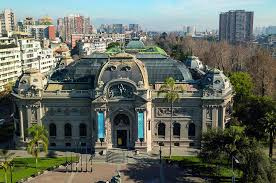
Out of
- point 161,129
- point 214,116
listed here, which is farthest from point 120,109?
point 214,116

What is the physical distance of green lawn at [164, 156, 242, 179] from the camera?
72.4 meters

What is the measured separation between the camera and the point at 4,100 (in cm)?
12731

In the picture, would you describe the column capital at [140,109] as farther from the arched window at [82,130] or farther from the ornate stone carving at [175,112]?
the arched window at [82,130]

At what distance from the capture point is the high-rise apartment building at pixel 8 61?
140250mm

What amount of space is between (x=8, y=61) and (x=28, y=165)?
247 ft

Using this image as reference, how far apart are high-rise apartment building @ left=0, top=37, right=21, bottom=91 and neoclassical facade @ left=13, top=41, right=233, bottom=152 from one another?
5671cm

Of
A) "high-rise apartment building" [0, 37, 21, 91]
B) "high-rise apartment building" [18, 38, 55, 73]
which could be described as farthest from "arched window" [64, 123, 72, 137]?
"high-rise apartment building" [18, 38, 55, 73]

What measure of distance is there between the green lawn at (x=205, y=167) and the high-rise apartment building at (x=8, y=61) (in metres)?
82.8

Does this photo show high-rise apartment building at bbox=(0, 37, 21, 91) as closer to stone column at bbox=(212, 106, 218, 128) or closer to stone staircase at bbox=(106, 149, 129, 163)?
stone staircase at bbox=(106, 149, 129, 163)

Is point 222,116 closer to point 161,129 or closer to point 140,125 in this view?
point 161,129

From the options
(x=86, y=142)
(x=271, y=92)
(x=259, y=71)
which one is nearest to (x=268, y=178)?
(x=86, y=142)

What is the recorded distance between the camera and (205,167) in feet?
250

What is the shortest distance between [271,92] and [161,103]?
54.2 metres

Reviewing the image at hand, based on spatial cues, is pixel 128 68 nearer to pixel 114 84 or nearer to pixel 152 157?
pixel 114 84
